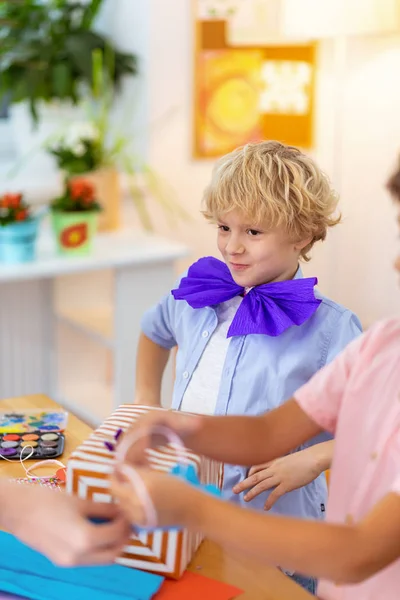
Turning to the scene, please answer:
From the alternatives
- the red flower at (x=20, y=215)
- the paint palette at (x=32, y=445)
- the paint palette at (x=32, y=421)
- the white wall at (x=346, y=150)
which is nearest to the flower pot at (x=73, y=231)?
the red flower at (x=20, y=215)

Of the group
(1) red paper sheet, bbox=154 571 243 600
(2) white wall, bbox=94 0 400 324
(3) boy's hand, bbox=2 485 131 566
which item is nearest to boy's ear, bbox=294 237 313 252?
(1) red paper sheet, bbox=154 571 243 600

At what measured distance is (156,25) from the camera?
2.96 meters

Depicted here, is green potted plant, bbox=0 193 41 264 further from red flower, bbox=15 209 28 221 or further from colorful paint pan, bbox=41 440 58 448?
colorful paint pan, bbox=41 440 58 448

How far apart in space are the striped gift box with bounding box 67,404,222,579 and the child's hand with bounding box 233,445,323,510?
11.1 inches

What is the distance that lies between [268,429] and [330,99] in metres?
2.66

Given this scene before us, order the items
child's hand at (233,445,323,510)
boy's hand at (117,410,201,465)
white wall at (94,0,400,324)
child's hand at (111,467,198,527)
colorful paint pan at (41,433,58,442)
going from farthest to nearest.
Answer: white wall at (94,0,400,324) < colorful paint pan at (41,433,58,442) < child's hand at (233,445,323,510) < boy's hand at (117,410,201,465) < child's hand at (111,467,198,527)

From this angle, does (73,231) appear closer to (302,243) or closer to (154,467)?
(302,243)

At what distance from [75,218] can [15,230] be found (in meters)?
0.20

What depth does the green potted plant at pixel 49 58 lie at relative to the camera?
2959 mm

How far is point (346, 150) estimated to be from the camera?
354cm

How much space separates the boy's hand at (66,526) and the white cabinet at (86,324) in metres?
1.79

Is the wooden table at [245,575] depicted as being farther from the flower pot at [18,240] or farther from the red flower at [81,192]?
the red flower at [81,192]

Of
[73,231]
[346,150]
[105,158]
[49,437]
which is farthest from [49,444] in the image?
[346,150]

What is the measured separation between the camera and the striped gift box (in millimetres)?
1047
